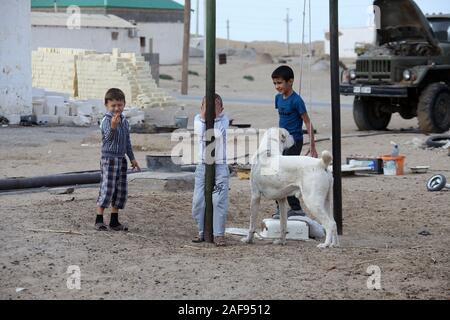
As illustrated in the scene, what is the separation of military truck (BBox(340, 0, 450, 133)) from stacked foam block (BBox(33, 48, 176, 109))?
20.7 ft

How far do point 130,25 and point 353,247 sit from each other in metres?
36.7

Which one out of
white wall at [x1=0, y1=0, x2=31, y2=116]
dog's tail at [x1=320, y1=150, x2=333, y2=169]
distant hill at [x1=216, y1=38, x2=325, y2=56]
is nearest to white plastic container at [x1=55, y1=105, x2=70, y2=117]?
white wall at [x1=0, y1=0, x2=31, y2=116]

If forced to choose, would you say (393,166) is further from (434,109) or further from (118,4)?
(118,4)

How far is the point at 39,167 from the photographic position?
15438 millimetres

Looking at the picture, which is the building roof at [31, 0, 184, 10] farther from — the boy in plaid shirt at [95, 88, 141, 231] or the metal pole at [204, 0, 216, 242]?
the metal pole at [204, 0, 216, 242]

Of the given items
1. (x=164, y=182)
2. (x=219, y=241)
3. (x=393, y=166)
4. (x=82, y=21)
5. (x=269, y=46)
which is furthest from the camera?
(x=269, y=46)

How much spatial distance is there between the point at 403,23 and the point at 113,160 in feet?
43.1

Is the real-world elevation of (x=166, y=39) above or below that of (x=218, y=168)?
above

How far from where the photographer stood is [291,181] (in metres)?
8.86

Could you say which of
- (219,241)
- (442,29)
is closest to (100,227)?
(219,241)

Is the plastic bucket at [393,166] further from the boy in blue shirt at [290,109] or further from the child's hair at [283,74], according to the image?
the child's hair at [283,74]

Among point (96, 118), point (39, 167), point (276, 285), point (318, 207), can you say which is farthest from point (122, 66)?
point (276, 285)

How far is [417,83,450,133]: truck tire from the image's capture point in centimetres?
2046

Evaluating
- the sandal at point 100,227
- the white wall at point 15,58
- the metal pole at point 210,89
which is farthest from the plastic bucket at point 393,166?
the white wall at point 15,58
